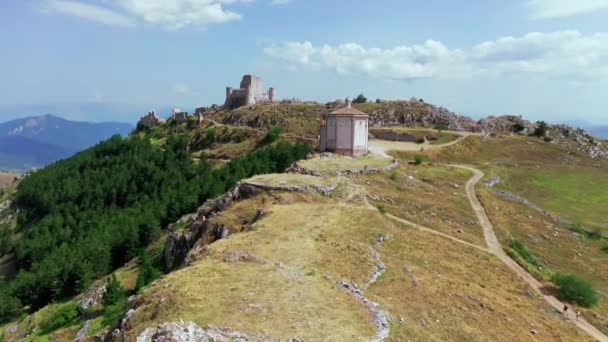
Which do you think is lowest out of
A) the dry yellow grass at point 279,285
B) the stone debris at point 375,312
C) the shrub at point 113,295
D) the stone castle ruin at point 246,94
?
the shrub at point 113,295

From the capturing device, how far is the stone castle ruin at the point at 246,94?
172875 mm

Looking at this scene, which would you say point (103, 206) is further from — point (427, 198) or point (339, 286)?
point (339, 286)

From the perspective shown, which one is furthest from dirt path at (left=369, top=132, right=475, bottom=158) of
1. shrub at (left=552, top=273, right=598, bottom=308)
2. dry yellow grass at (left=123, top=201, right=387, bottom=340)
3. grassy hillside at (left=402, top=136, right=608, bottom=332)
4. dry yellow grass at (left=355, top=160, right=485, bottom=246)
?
dry yellow grass at (left=123, top=201, right=387, bottom=340)

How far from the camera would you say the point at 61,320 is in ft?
183


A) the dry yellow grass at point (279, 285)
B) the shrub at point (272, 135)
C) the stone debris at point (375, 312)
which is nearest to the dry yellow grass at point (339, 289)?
the dry yellow grass at point (279, 285)

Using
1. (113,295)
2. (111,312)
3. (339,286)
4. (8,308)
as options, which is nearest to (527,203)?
(339,286)

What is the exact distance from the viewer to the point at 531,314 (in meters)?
32.8

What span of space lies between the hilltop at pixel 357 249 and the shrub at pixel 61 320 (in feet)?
0.75

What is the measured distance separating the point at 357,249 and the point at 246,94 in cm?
14386

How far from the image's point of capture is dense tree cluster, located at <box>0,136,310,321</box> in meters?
74.7

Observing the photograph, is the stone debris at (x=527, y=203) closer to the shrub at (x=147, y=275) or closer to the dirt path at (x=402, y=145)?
the dirt path at (x=402, y=145)

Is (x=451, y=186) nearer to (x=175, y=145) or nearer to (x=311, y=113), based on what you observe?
(x=311, y=113)

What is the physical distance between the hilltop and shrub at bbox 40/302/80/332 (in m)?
0.23

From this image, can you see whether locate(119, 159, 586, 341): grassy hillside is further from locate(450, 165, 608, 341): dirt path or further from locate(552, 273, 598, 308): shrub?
locate(552, 273, 598, 308): shrub
